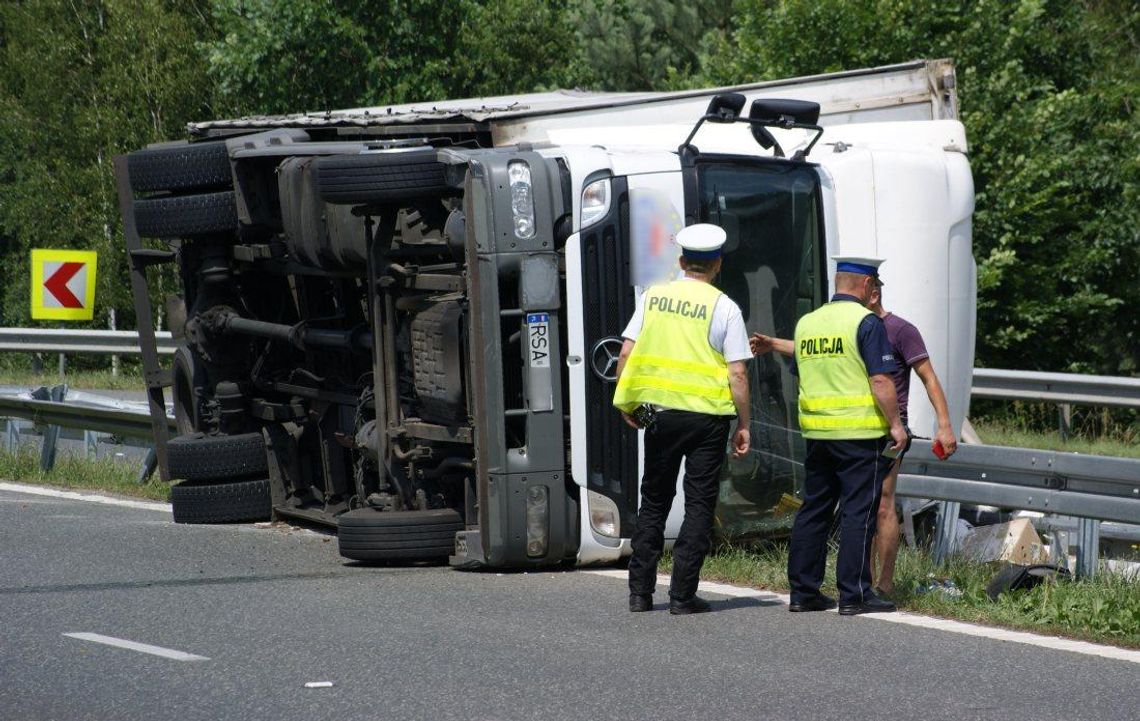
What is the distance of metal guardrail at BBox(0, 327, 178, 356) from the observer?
17.9 meters

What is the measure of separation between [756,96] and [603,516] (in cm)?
327

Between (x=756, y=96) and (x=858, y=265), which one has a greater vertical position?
(x=756, y=96)

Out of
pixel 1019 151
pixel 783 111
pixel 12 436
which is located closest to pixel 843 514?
pixel 783 111

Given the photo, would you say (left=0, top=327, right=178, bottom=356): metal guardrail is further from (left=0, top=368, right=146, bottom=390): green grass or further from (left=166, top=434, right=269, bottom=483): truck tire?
(left=166, top=434, right=269, bottom=483): truck tire

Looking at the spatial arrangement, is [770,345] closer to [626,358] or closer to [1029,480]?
[626,358]

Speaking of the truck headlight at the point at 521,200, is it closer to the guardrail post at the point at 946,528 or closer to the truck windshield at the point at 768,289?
the truck windshield at the point at 768,289

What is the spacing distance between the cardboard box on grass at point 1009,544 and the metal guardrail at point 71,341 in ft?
37.0

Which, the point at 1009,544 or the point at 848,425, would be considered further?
the point at 1009,544

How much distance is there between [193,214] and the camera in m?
9.83

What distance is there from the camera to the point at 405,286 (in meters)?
8.34

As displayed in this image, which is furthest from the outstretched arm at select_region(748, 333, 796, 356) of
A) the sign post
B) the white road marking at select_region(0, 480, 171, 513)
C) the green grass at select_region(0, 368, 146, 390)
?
the green grass at select_region(0, 368, 146, 390)

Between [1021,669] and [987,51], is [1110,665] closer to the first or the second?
[1021,669]

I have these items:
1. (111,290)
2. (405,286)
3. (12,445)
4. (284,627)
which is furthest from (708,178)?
(111,290)

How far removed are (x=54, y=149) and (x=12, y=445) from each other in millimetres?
21992
